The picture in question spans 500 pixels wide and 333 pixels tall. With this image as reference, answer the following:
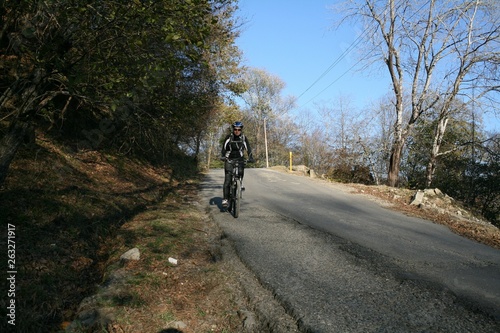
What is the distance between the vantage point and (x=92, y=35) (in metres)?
5.07

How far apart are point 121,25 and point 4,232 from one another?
3249mm

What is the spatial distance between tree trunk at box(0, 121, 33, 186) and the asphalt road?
353cm

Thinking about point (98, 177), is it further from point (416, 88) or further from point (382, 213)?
point (416, 88)

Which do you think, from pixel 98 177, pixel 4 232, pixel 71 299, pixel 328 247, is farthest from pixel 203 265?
pixel 98 177

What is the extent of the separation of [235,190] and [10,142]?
4339mm

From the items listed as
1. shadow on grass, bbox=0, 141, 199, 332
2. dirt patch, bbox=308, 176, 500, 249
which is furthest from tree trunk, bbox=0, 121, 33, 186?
dirt patch, bbox=308, 176, 500, 249

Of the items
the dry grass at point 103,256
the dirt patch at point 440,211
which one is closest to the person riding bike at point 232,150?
the dry grass at point 103,256

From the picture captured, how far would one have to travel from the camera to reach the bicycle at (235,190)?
767 cm

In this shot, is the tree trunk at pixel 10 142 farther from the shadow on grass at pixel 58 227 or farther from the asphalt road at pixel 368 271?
the asphalt road at pixel 368 271

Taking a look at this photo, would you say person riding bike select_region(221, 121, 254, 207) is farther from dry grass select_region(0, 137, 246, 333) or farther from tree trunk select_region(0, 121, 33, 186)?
tree trunk select_region(0, 121, 33, 186)

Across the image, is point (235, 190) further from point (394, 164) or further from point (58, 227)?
point (394, 164)

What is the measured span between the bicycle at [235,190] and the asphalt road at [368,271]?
274 mm

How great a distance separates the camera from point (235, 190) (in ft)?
25.6

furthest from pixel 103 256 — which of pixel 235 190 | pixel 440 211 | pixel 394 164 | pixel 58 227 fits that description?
pixel 394 164
